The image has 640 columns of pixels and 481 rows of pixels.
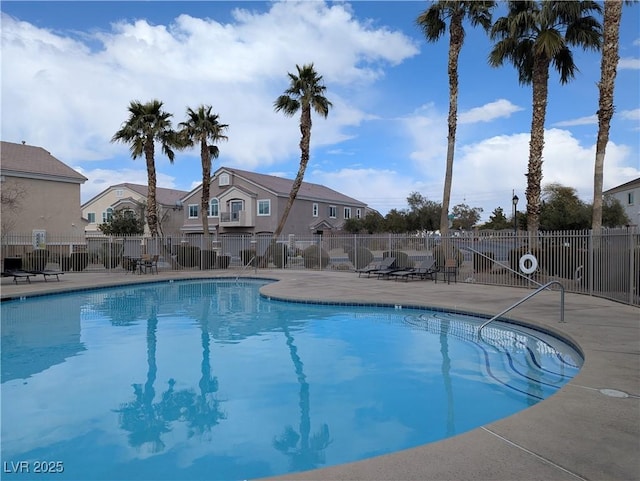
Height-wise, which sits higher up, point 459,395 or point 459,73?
point 459,73

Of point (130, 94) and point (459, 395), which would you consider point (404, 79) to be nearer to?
point (130, 94)

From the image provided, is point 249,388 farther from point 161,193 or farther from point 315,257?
point 161,193

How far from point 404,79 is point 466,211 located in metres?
63.8

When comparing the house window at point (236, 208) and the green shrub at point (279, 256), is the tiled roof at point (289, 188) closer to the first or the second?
the house window at point (236, 208)

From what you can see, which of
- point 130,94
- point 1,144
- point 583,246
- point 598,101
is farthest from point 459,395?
point 1,144

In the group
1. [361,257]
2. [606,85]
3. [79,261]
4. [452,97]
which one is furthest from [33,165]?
[606,85]

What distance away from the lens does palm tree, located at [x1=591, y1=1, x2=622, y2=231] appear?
46.8 feet

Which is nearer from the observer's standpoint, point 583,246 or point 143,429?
point 143,429

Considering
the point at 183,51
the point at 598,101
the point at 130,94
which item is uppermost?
the point at 130,94

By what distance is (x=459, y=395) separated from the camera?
6113 mm

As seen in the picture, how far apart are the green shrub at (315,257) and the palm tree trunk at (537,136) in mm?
10684

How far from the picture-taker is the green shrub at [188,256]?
2506 cm

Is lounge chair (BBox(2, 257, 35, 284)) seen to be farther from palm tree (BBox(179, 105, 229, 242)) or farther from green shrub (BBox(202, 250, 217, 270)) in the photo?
palm tree (BBox(179, 105, 229, 242))

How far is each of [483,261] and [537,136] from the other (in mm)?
5168
